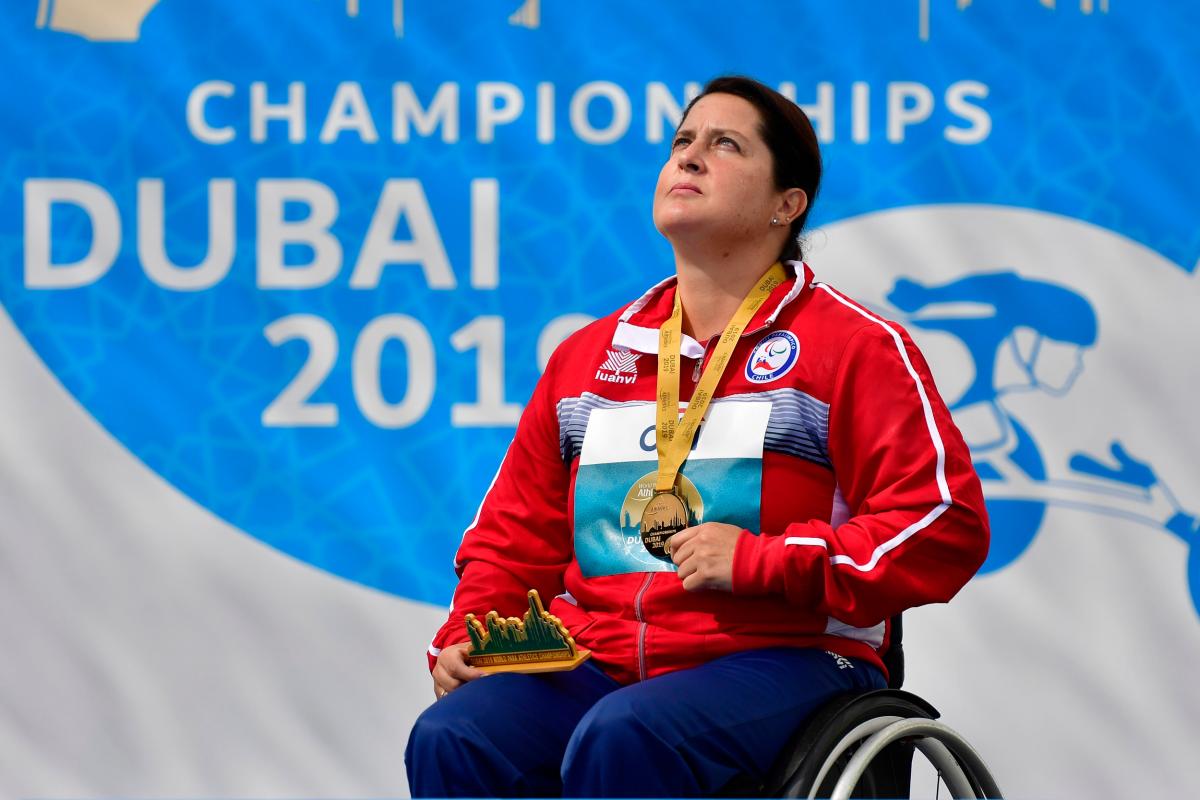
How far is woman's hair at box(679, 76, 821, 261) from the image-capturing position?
1981 mm

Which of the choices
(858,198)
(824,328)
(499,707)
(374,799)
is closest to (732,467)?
(824,328)

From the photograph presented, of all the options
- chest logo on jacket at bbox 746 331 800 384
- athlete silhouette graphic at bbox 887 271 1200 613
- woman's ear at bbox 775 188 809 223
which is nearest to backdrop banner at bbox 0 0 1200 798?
athlete silhouette graphic at bbox 887 271 1200 613

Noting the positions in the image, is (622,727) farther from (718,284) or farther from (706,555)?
(718,284)

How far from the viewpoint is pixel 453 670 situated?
6.02ft

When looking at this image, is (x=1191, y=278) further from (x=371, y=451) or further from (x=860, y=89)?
(x=371, y=451)

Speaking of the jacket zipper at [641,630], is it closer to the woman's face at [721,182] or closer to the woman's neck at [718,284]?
the woman's neck at [718,284]

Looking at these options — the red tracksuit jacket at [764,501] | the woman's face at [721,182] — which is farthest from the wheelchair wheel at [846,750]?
the woman's face at [721,182]

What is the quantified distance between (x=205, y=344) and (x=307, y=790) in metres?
0.93

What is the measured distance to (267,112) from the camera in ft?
9.41

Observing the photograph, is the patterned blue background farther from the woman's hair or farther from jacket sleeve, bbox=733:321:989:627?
jacket sleeve, bbox=733:321:989:627

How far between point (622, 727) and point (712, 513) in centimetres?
33

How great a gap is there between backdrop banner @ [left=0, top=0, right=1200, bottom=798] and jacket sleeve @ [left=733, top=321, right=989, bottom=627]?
3.65 feet

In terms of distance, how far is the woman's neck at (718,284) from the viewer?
1.97 meters

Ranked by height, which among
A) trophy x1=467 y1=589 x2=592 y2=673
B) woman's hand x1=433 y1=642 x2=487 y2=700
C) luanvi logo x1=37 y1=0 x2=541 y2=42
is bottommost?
woman's hand x1=433 y1=642 x2=487 y2=700
